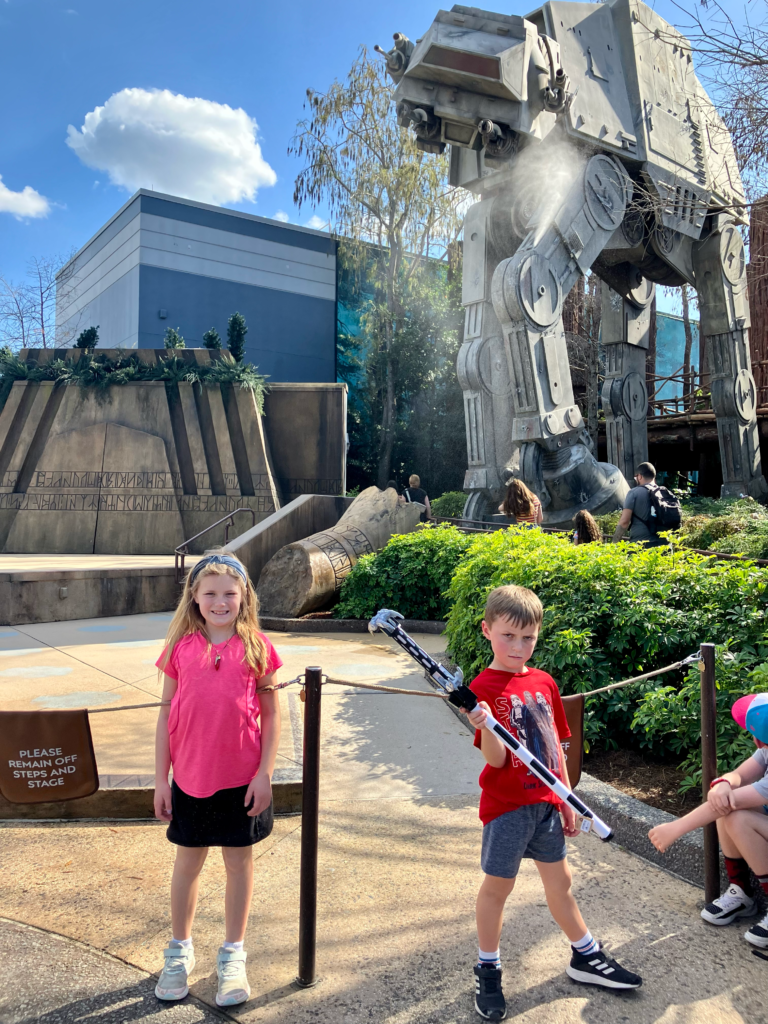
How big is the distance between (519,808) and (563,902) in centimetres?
31

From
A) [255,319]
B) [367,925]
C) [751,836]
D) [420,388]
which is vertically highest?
[255,319]

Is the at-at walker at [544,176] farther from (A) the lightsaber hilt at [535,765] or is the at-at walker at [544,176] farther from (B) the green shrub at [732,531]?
(A) the lightsaber hilt at [535,765]

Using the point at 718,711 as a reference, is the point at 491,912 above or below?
below

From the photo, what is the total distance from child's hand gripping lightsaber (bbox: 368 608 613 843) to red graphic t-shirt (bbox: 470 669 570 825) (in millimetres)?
83

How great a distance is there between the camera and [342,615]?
8.35 meters

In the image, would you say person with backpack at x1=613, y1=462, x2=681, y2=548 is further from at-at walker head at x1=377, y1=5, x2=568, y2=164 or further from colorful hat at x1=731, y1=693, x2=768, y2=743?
at-at walker head at x1=377, y1=5, x2=568, y2=164

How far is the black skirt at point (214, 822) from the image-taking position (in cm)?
226

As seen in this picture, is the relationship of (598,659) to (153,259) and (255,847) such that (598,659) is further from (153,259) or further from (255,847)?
(153,259)

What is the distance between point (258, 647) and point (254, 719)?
0.23 metres

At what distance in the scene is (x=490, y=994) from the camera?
2068 millimetres

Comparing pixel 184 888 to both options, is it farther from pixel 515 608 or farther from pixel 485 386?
pixel 485 386

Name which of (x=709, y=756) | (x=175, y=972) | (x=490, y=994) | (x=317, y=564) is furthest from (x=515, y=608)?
(x=317, y=564)

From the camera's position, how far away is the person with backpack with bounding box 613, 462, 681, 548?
6.75 meters

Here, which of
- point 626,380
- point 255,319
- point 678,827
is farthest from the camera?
point 255,319
